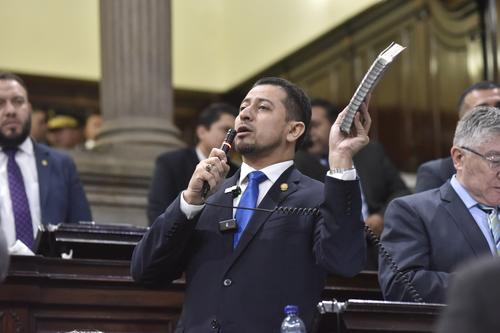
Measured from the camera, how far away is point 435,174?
4.88 meters

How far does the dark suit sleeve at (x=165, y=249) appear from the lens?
11.1 feet

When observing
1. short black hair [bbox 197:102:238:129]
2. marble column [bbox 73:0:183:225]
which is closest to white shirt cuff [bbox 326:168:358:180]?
short black hair [bbox 197:102:238:129]

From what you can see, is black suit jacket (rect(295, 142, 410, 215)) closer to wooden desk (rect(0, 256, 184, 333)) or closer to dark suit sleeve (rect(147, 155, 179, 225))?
dark suit sleeve (rect(147, 155, 179, 225))

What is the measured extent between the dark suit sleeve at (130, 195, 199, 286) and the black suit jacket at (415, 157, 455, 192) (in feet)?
5.71

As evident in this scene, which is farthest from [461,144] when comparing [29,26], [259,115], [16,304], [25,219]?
[29,26]

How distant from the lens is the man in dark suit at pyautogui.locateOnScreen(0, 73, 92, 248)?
534 cm

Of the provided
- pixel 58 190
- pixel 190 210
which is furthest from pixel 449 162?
pixel 58 190

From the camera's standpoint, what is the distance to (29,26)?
11.7 metres

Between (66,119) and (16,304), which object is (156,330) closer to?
(16,304)

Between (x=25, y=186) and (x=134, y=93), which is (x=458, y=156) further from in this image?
(x=134, y=93)

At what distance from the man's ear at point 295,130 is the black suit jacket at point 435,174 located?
1.38 m

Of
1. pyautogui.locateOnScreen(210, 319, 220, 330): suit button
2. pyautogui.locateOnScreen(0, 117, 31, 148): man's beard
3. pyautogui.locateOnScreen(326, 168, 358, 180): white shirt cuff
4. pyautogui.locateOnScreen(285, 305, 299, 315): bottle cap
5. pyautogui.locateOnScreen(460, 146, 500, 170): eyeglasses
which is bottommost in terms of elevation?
pyautogui.locateOnScreen(210, 319, 220, 330): suit button

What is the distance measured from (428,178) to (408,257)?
44.7 inches

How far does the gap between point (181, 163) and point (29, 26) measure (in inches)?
236
